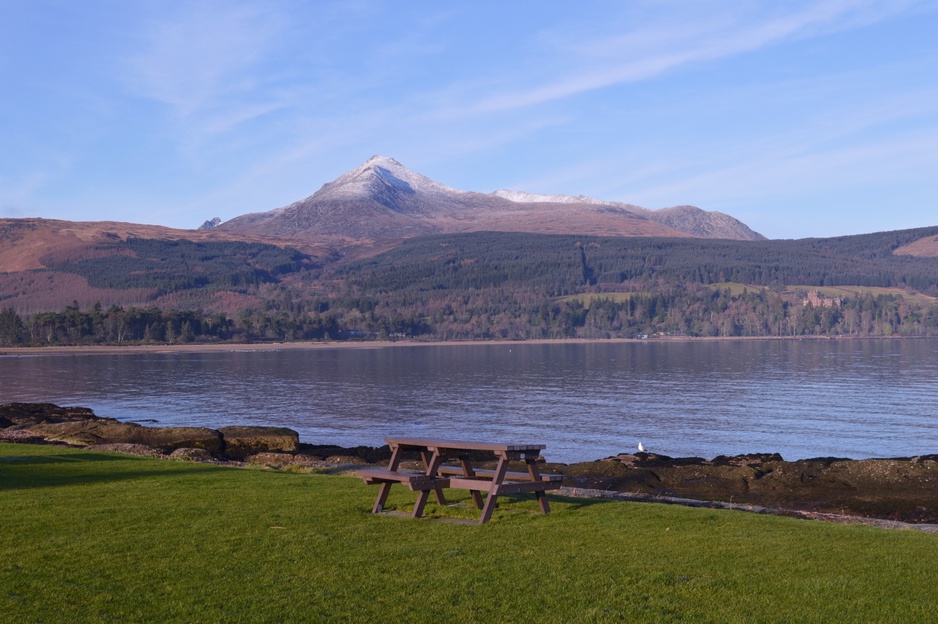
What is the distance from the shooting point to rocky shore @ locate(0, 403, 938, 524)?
22609mm

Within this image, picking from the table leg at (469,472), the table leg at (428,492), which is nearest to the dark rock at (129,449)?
the table leg at (469,472)

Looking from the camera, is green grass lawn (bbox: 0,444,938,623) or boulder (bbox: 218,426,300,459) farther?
boulder (bbox: 218,426,300,459)

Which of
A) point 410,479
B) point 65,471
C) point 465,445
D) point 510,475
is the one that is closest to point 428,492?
point 410,479

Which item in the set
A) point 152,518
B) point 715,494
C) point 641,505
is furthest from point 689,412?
point 152,518

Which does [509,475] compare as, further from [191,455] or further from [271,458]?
[271,458]

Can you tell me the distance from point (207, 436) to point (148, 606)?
25.4m

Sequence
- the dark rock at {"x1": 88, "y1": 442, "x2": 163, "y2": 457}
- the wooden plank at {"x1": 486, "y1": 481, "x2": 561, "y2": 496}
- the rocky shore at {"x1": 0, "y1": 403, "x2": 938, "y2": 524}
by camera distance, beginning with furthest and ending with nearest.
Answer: the dark rock at {"x1": 88, "y1": 442, "x2": 163, "y2": 457} → the rocky shore at {"x1": 0, "y1": 403, "x2": 938, "y2": 524} → the wooden plank at {"x1": 486, "y1": 481, "x2": 561, "y2": 496}

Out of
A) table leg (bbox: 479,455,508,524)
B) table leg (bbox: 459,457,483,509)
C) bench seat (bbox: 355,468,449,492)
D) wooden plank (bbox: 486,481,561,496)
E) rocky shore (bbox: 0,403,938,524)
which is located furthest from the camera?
rocky shore (bbox: 0,403,938,524)

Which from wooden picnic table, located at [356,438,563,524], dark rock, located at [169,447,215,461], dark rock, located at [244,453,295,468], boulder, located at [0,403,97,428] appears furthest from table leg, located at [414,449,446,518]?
boulder, located at [0,403,97,428]

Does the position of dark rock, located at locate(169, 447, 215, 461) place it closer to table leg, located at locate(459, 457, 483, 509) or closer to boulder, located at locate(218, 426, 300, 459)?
boulder, located at locate(218, 426, 300, 459)

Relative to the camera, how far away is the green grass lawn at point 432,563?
815 cm

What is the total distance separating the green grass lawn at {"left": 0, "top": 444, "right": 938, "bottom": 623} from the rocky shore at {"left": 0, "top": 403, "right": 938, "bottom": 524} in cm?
647

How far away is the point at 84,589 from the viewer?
8.59 m

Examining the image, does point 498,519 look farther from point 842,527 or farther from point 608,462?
point 608,462
